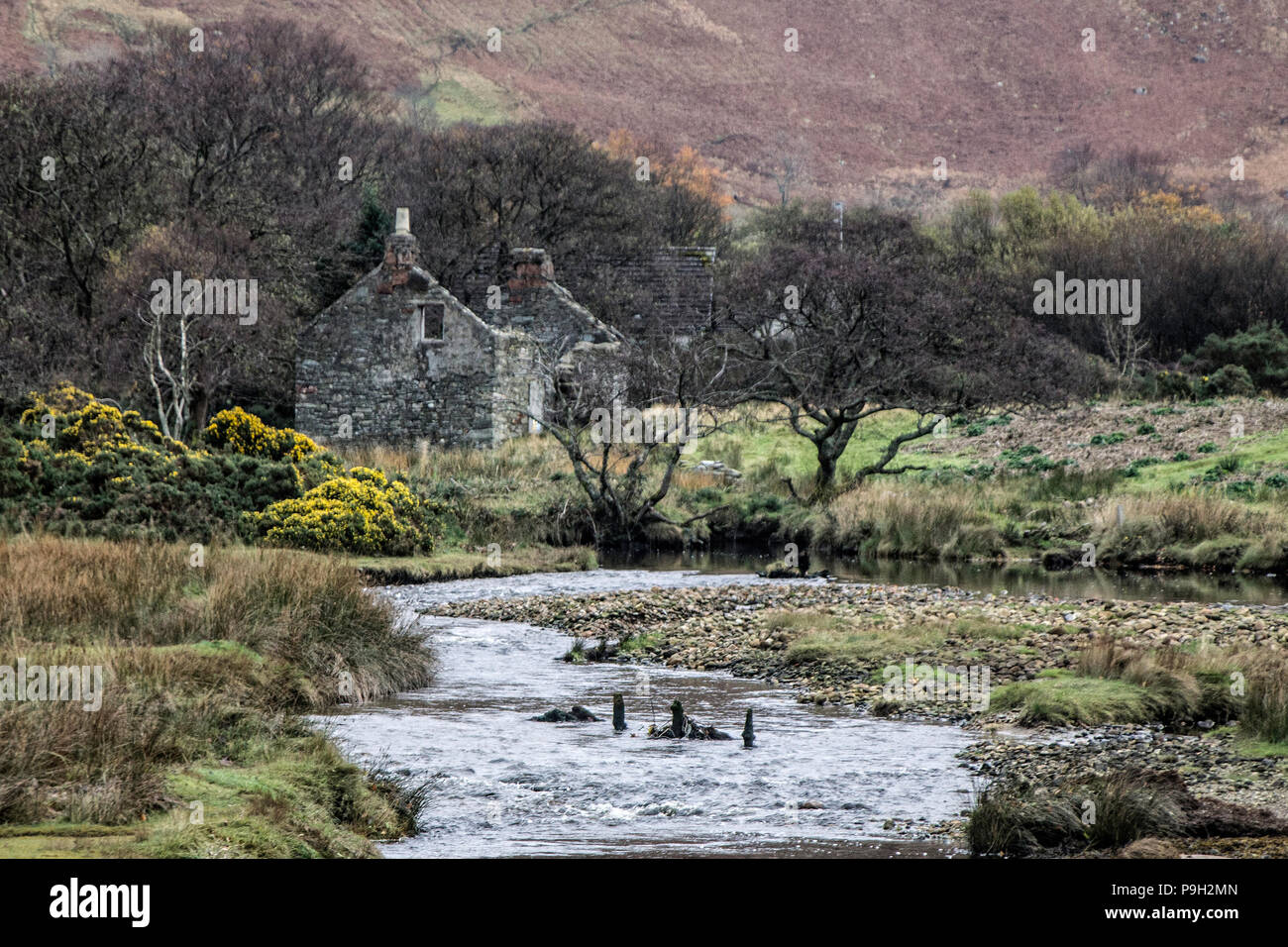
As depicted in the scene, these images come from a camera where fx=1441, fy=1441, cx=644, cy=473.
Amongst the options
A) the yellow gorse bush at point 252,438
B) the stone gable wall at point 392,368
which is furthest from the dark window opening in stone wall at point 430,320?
the yellow gorse bush at point 252,438

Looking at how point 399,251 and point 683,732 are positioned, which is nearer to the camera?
point 683,732

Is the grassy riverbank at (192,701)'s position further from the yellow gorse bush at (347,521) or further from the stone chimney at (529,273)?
the stone chimney at (529,273)

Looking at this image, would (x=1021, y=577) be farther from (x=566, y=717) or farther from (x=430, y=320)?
(x=430, y=320)

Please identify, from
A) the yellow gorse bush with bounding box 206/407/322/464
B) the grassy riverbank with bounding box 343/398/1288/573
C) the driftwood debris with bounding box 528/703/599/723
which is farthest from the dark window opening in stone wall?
the driftwood debris with bounding box 528/703/599/723

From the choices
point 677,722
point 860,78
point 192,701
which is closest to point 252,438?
point 192,701

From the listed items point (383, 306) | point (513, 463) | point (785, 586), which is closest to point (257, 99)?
point (383, 306)

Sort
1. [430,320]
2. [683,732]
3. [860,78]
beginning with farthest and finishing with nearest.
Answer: [860,78] → [430,320] → [683,732]

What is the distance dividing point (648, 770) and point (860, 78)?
186747 mm

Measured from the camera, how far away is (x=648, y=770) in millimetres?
12016

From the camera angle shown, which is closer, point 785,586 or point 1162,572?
point 785,586

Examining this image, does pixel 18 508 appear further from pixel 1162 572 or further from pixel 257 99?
pixel 257 99

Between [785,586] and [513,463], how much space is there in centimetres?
1220

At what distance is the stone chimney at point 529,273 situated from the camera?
44.4 m

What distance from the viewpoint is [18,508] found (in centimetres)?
2434
